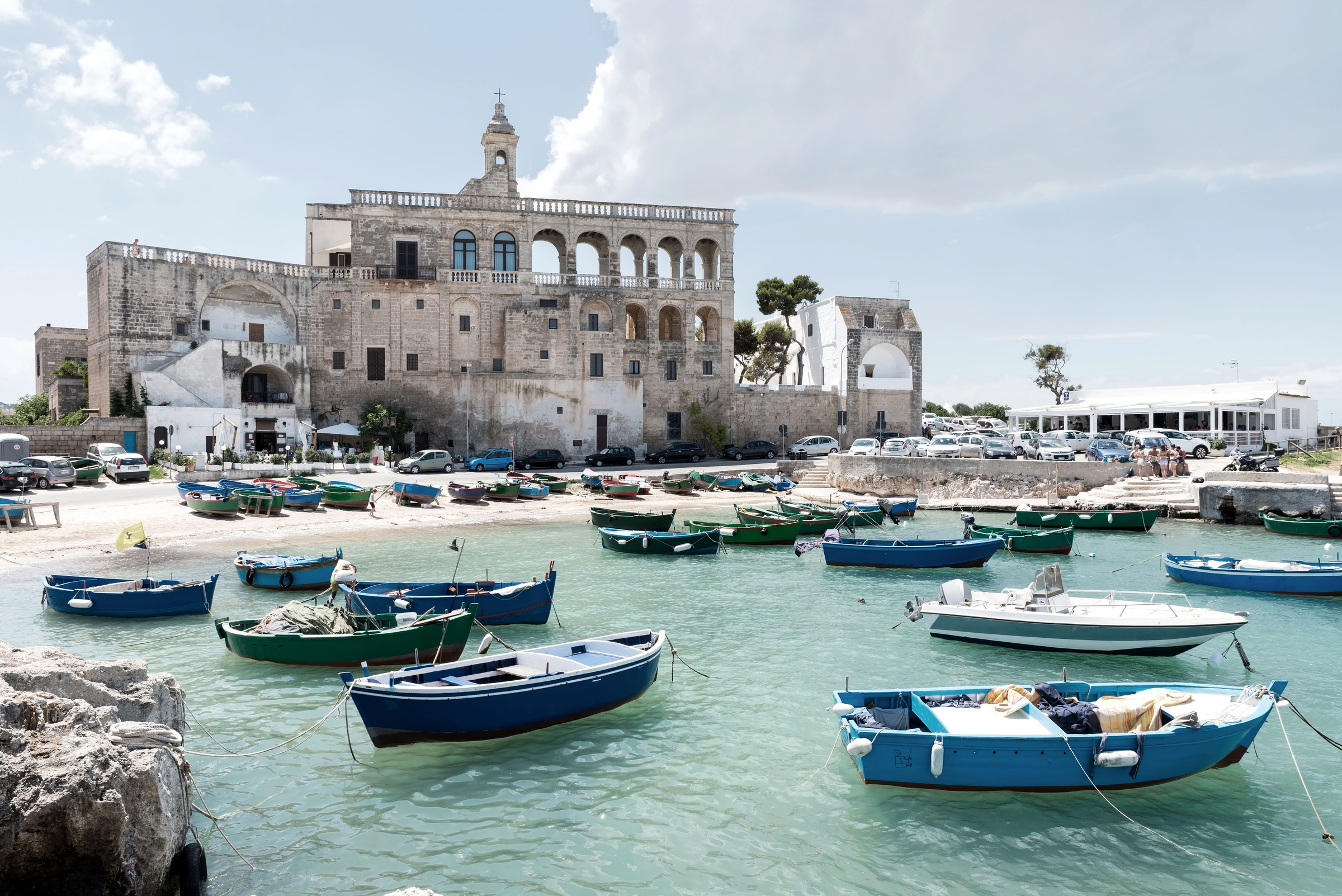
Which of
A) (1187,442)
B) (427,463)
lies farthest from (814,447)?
(427,463)

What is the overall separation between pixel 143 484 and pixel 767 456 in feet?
97.1

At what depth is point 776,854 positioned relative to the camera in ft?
26.4

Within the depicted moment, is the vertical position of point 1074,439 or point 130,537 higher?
point 1074,439

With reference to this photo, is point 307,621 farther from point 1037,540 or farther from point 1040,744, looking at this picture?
point 1037,540

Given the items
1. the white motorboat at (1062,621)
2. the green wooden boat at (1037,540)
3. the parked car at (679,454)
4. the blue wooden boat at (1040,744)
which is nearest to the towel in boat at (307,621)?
the blue wooden boat at (1040,744)

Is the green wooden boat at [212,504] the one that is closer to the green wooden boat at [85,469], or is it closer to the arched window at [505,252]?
the green wooden boat at [85,469]

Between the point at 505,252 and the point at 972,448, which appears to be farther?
the point at 505,252

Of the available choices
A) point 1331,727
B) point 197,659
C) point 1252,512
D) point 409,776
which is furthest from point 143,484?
point 1252,512

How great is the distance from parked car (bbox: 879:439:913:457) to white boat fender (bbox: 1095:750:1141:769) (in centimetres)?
3138

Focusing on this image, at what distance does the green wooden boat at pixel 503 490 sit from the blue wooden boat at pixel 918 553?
644 inches

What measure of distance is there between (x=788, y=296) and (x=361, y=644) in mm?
49274

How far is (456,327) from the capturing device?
46.4m

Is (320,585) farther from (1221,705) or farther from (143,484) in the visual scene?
(143,484)

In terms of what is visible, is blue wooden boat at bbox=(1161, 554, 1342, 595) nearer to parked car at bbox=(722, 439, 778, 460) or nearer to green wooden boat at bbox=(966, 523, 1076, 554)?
green wooden boat at bbox=(966, 523, 1076, 554)
